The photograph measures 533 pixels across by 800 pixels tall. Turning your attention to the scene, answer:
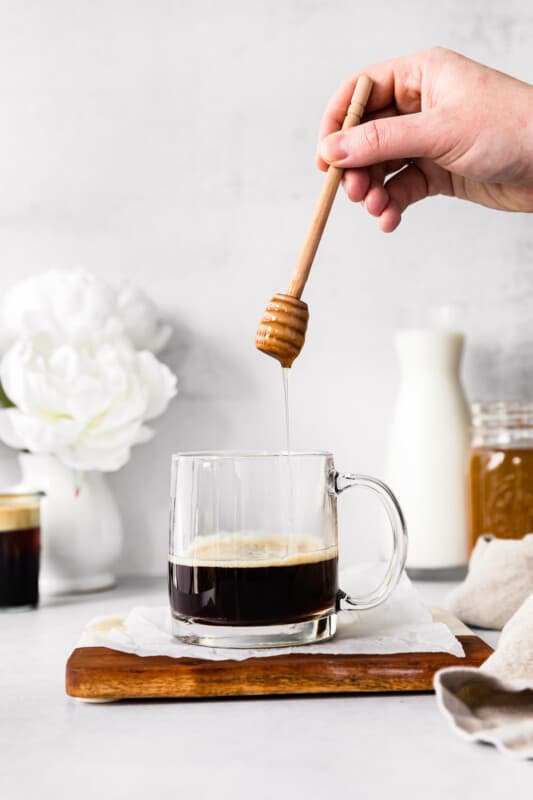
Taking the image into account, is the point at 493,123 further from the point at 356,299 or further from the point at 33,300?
the point at 33,300

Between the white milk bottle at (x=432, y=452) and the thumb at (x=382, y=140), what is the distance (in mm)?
408

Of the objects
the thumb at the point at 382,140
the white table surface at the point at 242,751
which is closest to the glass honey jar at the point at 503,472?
the thumb at the point at 382,140

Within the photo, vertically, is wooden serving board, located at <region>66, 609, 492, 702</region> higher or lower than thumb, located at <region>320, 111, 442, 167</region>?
lower

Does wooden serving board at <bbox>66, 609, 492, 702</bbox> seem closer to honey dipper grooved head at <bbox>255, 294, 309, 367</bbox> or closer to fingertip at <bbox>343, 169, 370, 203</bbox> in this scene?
honey dipper grooved head at <bbox>255, 294, 309, 367</bbox>

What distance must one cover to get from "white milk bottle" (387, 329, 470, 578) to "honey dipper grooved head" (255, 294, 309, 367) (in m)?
0.51

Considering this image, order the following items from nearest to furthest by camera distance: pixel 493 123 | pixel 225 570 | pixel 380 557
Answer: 1. pixel 225 570
2. pixel 493 123
3. pixel 380 557

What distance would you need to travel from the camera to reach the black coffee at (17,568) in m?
1.10

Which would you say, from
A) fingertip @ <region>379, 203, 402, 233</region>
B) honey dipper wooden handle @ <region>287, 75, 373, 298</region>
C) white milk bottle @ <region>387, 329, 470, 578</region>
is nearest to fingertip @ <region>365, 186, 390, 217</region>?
fingertip @ <region>379, 203, 402, 233</region>

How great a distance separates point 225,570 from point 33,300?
642mm

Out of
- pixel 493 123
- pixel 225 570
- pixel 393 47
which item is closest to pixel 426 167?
pixel 493 123

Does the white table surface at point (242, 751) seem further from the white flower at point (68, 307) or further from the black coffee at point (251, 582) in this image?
the white flower at point (68, 307)

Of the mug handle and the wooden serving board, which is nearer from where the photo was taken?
the wooden serving board

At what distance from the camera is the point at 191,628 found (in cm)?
77

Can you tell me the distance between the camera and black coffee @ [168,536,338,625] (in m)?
0.74
